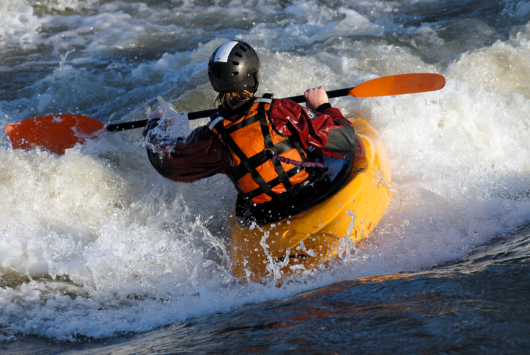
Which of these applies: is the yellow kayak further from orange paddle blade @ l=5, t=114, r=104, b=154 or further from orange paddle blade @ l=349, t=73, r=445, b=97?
orange paddle blade @ l=5, t=114, r=104, b=154

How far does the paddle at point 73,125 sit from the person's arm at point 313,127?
102cm

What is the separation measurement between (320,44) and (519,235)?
449 cm

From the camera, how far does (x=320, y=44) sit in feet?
21.6

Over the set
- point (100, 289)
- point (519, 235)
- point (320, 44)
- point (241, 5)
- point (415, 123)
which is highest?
point (241, 5)

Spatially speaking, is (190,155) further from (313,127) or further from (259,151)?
(313,127)

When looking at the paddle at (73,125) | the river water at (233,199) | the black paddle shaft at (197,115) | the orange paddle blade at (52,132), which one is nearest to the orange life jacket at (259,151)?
the river water at (233,199)

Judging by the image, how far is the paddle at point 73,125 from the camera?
3.65 metres

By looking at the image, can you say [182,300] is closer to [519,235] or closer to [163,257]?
[163,257]

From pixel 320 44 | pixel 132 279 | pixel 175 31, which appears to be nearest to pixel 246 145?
pixel 132 279

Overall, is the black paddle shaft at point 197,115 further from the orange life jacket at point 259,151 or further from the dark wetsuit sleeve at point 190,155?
the orange life jacket at point 259,151

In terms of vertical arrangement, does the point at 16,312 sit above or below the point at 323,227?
below

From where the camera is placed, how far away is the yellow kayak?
2756mm

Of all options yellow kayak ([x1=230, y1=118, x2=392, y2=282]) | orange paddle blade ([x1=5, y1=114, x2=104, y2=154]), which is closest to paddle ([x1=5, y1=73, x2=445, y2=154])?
orange paddle blade ([x1=5, y1=114, x2=104, y2=154])

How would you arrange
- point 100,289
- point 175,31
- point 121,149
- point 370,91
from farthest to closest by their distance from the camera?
point 175,31 < point 121,149 < point 370,91 < point 100,289
